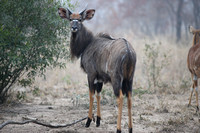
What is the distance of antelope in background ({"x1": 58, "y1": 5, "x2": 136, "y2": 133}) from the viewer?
15.8 ft

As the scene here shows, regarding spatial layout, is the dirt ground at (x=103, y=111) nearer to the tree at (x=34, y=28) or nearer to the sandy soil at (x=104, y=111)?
the sandy soil at (x=104, y=111)

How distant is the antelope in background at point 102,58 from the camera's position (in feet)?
15.8

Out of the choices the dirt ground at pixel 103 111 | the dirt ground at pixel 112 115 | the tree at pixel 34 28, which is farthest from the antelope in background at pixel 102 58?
the tree at pixel 34 28

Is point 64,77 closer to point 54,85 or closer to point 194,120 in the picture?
point 54,85

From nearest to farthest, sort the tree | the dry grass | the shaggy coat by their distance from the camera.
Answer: the shaggy coat, the dry grass, the tree

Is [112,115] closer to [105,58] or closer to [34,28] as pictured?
[105,58]

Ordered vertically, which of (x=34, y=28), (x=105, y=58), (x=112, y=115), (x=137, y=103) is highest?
(x=34, y=28)

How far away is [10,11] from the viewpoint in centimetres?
642

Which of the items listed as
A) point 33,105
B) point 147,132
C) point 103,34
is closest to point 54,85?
point 33,105

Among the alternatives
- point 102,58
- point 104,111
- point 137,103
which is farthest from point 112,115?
point 102,58

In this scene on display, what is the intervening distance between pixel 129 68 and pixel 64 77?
6.74 meters

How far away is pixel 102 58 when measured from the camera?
5.30 m

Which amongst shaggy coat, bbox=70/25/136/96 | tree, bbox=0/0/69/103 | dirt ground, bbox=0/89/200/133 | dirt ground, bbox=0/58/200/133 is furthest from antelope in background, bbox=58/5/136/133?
tree, bbox=0/0/69/103

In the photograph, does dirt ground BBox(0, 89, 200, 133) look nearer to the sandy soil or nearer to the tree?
the sandy soil
